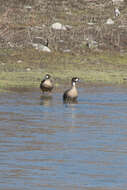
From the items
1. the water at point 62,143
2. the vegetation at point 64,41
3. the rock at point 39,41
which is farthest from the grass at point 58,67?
the water at point 62,143

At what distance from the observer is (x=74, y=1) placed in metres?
Answer: 45.2

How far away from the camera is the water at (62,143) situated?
9.89 metres

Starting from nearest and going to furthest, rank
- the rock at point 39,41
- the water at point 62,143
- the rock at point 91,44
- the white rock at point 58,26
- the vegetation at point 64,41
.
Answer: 1. the water at point 62,143
2. the vegetation at point 64,41
3. the rock at point 39,41
4. the rock at point 91,44
5. the white rock at point 58,26

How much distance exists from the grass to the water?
5644mm

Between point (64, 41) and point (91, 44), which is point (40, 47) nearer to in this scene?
point (64, 41)

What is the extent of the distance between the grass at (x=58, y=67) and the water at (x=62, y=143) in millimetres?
5644

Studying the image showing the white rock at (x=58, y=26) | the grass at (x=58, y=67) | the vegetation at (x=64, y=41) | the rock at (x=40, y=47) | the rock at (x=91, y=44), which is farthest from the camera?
the white rock at (x=58, y=26)

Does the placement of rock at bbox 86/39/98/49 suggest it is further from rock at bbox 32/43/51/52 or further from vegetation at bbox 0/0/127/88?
rock at bbox 32/43/51/52

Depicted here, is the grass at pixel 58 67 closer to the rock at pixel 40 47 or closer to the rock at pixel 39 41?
the rock at pixel 40 47

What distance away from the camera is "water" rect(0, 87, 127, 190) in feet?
32.4

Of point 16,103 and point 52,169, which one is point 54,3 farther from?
point 52,169

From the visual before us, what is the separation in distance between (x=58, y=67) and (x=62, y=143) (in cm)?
2018

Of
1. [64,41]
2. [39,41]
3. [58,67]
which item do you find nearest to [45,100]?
[58,67]

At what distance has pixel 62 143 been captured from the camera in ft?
43.6
